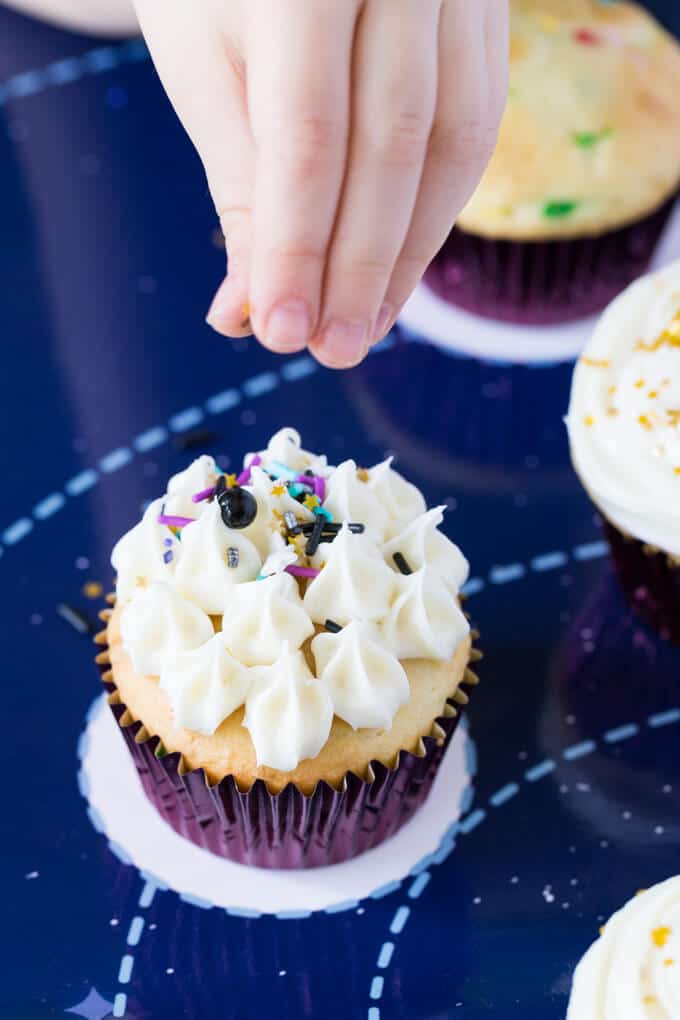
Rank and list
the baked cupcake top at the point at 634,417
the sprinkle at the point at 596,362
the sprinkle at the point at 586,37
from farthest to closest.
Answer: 1. the sprinkle at the point at 586,37
2. the sprinkle at the point at 596,362
3. the baked cupcake top at the point at 634,417

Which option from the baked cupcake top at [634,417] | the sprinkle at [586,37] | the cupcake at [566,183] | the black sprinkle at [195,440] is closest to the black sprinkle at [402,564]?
the baked cupcake top at [634,417]

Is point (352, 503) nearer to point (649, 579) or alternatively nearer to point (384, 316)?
point (384, 316)

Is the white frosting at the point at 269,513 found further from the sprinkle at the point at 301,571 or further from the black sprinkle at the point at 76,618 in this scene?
the black sprinkle at the point at 76,618

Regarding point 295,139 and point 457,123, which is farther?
point 457,123

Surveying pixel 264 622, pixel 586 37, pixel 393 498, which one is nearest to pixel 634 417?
pixel 393 498

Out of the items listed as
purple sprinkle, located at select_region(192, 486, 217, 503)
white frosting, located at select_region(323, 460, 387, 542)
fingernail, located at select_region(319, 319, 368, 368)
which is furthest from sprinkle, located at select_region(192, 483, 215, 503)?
fingernail, located at select_region(319, 319, 368, 368)

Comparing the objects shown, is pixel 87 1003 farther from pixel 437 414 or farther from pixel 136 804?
pixel 437 414

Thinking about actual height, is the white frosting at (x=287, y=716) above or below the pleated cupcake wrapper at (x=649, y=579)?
above
